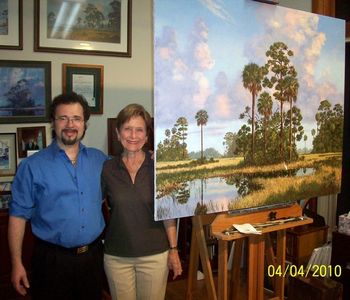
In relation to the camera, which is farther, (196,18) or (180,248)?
(180,248)

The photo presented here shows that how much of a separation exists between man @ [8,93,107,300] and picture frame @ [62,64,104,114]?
93 centimetres

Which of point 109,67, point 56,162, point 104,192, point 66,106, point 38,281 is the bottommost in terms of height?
point 38,281

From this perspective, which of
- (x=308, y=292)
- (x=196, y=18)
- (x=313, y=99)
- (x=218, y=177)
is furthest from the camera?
(x=308, y=292)

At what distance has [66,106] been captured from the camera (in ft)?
5.29

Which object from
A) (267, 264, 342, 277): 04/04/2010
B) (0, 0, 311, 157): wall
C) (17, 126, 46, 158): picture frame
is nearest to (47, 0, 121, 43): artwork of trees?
(0, 0, 311, 157): wall

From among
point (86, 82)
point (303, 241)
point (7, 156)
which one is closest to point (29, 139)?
point (7, 156)

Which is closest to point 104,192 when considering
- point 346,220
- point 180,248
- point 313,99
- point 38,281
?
point 38,281

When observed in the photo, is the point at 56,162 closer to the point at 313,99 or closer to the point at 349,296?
the point at 313,99

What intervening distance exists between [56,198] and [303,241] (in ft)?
5.85

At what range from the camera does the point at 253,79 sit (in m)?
1.70

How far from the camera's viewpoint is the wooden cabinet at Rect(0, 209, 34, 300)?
7.44 feet

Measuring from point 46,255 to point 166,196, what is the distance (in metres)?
0.58

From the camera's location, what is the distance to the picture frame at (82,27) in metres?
2.42

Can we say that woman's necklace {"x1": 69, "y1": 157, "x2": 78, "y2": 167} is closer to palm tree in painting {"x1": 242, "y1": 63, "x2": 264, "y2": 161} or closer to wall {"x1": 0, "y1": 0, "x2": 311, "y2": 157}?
palm tree in painting {"x1": 242, "y1": 63, "x2": 264, "y2": 161}
